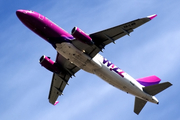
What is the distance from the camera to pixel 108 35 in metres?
45.6

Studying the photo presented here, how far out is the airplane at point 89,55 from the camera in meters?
45.1

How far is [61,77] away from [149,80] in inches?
565

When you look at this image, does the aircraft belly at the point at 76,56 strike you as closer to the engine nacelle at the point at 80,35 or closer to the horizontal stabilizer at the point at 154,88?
the engine nacelle at the point at 80,35

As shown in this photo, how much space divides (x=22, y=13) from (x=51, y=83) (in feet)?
49.2

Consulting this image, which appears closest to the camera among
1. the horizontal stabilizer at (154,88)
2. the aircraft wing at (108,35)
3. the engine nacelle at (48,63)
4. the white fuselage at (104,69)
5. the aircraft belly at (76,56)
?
the aircraft wing at (108,35)

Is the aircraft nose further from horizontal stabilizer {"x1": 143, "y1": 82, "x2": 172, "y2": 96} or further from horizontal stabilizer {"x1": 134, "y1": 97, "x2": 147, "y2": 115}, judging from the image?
horizontal stabilizer {"x1": 134, "y1": 97, "x2": 147, "y2": 115}

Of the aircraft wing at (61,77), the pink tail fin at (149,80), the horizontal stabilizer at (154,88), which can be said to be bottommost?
the aircraft wing at (61,77)

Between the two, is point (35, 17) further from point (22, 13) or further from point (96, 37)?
point (96, 37)

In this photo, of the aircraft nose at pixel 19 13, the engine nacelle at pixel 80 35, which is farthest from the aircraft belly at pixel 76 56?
the aircraft nose at pixel 19 13

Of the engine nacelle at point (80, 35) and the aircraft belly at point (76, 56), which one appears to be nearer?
the engine nacelle at point (80, 35)

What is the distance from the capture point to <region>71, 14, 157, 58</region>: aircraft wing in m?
43.3

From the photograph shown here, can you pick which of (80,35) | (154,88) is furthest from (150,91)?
(80,35)

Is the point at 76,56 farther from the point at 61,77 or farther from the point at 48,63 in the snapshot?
the point at 61,77

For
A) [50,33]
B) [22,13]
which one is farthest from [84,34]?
[22,13]
